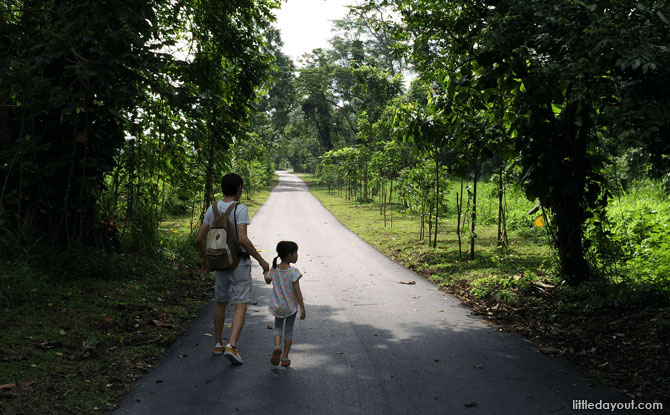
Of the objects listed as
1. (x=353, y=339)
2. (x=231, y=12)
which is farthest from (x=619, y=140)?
(x=231, y=12)

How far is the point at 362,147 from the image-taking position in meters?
28.0

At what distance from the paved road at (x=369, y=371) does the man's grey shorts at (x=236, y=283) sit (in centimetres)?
65

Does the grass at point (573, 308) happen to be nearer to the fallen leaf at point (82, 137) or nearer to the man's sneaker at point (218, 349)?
the man's sneaker at point (218, 349)

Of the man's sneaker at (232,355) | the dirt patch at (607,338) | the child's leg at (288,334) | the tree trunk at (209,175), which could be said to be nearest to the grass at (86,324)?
the man's sneaker at (232,355)

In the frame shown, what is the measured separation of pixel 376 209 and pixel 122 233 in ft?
61.7

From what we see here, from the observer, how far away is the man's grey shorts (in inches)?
210

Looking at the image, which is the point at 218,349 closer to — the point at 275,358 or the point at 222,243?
the point at 275,358

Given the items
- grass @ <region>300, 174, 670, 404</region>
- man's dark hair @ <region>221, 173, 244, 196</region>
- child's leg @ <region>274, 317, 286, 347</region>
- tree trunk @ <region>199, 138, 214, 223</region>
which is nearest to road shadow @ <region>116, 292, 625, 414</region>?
child's leg @ <region>274, 317, 286, 347</region>

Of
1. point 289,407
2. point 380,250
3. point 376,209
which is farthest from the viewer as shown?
point 376,209

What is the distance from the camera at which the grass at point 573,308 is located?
4859 millimetres

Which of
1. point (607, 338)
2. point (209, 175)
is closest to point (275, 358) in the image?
Answer: point (607, 338)

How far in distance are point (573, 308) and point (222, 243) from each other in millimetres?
4838

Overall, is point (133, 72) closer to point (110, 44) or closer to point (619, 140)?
point (110, 44)

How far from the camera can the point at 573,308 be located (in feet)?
22.0
